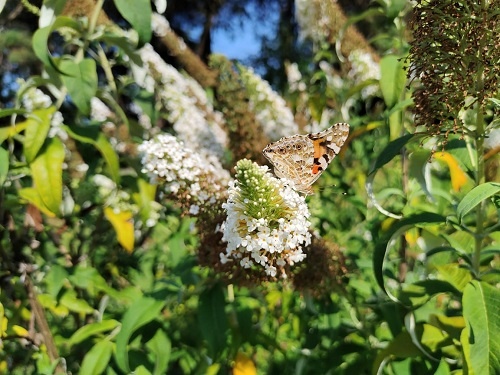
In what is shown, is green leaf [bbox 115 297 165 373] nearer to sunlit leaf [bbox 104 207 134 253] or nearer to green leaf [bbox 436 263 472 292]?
sunlit leaf [bbox 104 207 134 253]

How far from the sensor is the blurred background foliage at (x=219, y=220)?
1.33m

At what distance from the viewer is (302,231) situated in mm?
1162

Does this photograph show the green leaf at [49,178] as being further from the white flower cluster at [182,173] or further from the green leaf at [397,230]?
the green leaf at [397,230]

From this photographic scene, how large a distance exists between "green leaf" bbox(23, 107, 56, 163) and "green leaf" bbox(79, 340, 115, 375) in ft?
1.77

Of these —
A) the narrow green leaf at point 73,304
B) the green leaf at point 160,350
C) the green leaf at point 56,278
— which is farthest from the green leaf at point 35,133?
the green leaf at point 160,350

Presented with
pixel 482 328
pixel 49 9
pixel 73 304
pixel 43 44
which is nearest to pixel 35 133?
pixel 43 44

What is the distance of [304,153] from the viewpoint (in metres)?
1.36

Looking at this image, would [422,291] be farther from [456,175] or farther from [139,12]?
[139,12]

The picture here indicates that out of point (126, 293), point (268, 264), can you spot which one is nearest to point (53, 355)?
point (126, 293)

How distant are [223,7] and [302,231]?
17001 mm

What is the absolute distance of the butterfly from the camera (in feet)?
4.39

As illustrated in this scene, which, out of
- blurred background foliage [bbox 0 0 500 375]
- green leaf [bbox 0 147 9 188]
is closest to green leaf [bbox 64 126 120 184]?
blurred background foliage [bbox 0 0 500 375]

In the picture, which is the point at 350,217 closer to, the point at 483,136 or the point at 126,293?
the point at 126,293

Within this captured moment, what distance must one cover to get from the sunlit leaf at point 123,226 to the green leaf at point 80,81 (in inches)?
19.0
